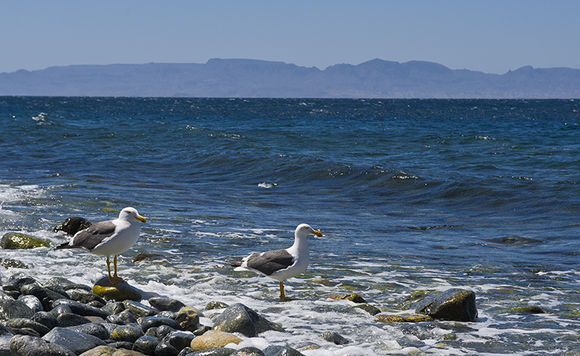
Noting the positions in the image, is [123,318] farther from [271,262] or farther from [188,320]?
[271,262]

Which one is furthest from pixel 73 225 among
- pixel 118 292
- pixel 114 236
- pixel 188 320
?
pixel 188 320

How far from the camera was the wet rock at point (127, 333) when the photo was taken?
313 inches

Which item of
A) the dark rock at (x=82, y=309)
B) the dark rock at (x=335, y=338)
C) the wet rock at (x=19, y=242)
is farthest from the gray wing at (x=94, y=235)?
the dark rock at (x=335, y=338)

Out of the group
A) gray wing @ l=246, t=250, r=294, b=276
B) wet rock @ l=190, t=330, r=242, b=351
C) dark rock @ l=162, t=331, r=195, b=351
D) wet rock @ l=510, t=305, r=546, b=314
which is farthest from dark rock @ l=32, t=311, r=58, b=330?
wet rock @ l=510, t=305, r=546, b=314

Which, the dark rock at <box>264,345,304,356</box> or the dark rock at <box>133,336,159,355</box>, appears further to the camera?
the dark rock at <box>133,336,159,355</box>

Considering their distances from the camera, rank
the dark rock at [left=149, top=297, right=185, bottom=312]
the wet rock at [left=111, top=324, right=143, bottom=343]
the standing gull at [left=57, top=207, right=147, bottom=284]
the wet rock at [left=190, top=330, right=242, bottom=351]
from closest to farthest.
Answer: the wet rock at [left=190, top=330, right=242, bottom=351] < the wet rock at [left=111, top=324, right=143, bottom=343] < the dark rock at [left=149, top=297, right=185, bottom=312] < the standing gull at [left=57, top=207, right=147, bottom=284]

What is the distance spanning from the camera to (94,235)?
34.2ft

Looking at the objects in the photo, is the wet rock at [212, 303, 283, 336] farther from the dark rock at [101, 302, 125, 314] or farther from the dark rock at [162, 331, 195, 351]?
the dark rock at [101, 302, 125, 314]

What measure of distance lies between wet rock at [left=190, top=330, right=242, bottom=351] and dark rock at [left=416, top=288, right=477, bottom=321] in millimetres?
2536

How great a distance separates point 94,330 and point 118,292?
2051 millimetres

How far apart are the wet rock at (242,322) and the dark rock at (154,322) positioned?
48 cm

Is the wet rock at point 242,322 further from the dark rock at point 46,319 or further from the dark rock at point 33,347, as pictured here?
the dark rock at point 33,347

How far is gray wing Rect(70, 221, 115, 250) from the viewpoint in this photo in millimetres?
10344

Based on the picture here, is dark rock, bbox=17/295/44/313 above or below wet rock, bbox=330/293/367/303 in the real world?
above
